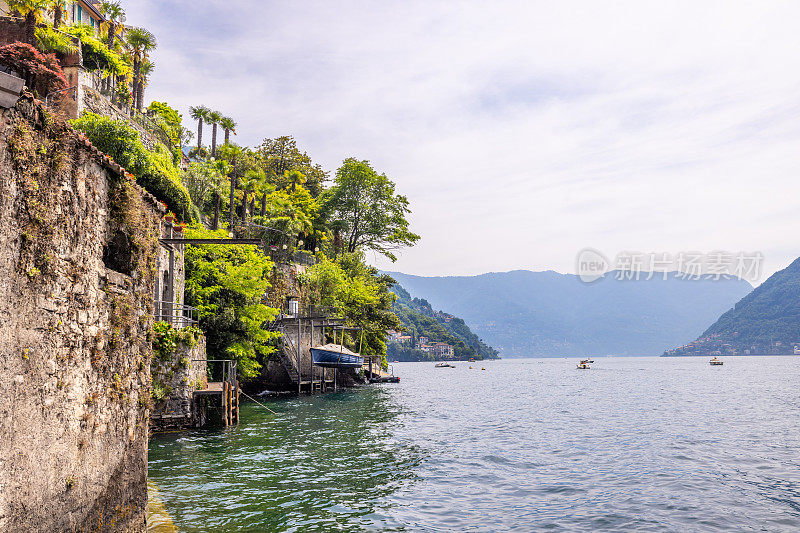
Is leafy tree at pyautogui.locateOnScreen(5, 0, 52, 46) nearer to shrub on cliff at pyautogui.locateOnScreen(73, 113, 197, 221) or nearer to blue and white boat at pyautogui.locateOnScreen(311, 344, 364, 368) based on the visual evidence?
shrub on cliff at pyautogui.locateOnScreen(73, 113, 197, 221)

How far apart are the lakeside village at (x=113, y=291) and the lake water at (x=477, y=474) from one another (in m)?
3.50

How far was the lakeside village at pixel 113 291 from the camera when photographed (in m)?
5.98

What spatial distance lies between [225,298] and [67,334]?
1023 inches

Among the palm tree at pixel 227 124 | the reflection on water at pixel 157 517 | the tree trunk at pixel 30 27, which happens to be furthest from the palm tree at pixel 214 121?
the reflection on water at pixel 157 517

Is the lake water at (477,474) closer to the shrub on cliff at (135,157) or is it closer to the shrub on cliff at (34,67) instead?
the shrub on cliff at (135,157)

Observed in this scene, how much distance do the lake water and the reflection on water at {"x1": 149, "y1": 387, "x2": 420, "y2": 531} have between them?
48 millimetres

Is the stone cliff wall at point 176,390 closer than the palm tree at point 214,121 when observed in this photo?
Yes

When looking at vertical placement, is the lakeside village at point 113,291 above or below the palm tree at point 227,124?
below

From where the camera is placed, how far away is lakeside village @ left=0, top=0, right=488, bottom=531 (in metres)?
5.98

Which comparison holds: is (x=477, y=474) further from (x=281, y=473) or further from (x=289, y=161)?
(x=289, y=161)

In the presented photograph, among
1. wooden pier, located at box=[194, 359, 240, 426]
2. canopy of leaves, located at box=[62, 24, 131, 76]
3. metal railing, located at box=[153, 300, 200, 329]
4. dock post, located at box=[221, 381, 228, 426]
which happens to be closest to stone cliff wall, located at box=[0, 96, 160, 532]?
wooden pier, located at box=[194, 359, 240, 426]

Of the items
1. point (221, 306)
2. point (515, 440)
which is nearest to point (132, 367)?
point (515, 440)

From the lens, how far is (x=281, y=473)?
16.0m

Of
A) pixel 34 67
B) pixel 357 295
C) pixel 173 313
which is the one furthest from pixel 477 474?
pixel 357 295
